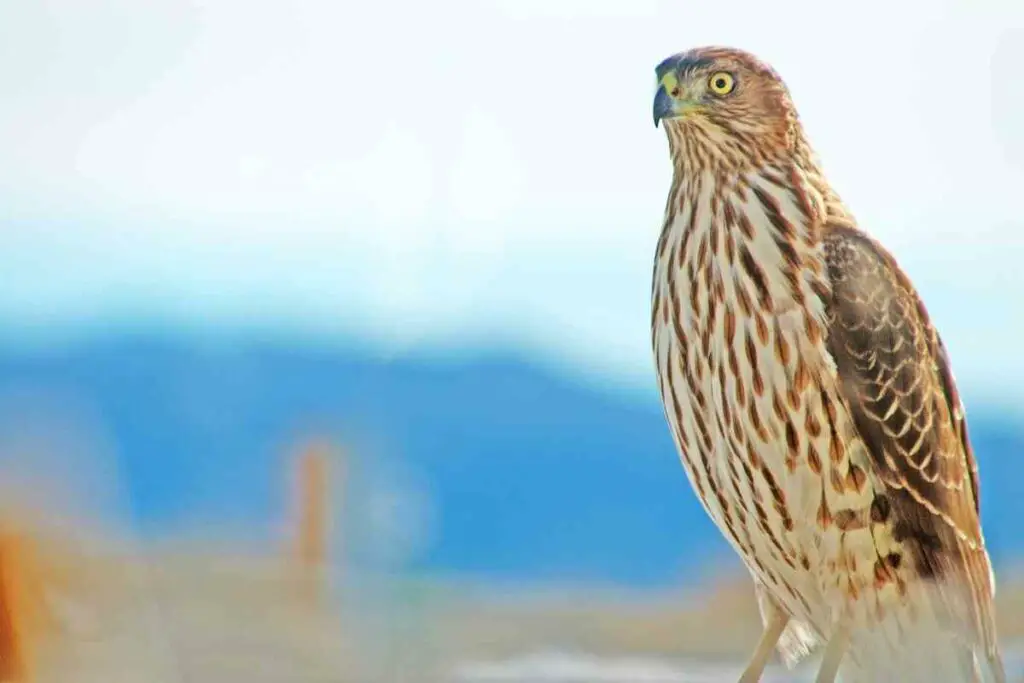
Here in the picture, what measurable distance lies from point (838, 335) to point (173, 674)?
2.83 feet

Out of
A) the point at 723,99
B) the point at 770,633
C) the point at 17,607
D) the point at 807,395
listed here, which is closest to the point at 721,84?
the point at 723,99

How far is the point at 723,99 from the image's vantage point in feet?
7.07

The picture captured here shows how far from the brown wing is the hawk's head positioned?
0.15 m

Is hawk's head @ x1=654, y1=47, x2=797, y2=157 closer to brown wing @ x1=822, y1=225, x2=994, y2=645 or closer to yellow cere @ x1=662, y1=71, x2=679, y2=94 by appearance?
yellow cere @ x1=662, y1=71, x2=679, y2=94

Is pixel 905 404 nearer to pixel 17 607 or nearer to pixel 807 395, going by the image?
pixel 807 395

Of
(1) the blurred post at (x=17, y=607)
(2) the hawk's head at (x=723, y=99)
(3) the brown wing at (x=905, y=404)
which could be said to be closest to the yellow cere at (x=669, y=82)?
(2) the hawk's head at (x=723, y=99)

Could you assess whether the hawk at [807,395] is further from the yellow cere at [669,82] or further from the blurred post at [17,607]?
the blurred post at [17,607]

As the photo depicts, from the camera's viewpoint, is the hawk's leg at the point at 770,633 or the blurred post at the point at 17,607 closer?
the blurred post at the point at 17,607

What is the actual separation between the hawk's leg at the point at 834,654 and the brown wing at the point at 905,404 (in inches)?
4.6

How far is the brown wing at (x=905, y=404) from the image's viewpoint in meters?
2.09

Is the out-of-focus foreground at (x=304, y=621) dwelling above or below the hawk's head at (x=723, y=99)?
below

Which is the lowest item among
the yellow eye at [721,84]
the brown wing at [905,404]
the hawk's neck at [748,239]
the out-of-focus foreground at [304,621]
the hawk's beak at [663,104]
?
the out-of-focus foreground at [304,621]

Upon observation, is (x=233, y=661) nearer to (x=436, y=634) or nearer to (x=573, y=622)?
(x=436, y=634)

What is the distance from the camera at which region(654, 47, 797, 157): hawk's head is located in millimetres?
2133
